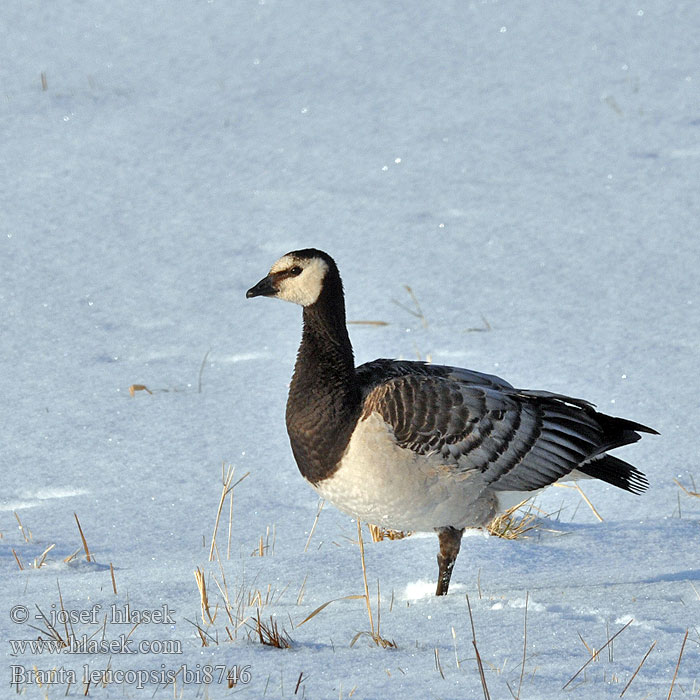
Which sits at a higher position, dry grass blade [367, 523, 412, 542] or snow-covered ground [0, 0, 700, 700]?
snow-covered ground [0, 0, 700, 700]

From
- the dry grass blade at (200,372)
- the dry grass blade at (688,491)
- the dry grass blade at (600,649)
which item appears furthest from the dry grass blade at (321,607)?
the dry grass blade at (200,372)

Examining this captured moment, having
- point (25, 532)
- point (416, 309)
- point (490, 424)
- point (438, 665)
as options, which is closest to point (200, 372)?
point (416, 309)

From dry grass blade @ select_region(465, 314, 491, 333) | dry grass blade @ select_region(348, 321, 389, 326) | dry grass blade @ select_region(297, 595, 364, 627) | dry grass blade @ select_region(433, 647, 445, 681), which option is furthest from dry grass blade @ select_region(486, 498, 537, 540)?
dry grass blade @ select_region(348, 321, 389, 326)

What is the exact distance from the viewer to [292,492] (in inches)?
241

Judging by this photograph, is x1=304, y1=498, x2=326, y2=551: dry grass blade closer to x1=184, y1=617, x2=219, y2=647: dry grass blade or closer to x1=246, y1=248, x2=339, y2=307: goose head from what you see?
x1=246, y1=248, x2=339, y2=307: goose head

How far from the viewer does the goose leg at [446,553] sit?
442 cm

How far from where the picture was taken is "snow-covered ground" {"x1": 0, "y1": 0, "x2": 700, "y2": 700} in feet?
11.9

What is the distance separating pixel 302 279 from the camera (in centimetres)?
486

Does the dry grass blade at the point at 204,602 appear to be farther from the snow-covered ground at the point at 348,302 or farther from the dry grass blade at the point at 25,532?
the dry grass blade at the point at 25,532

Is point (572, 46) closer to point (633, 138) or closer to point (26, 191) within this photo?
point (633, 138)

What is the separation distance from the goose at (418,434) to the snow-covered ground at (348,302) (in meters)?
0.31

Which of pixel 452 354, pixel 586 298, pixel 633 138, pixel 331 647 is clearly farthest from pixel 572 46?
pixel 331 647

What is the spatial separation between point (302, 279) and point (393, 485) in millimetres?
1100

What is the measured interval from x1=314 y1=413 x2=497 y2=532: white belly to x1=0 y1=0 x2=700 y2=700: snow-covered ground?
29 cm
